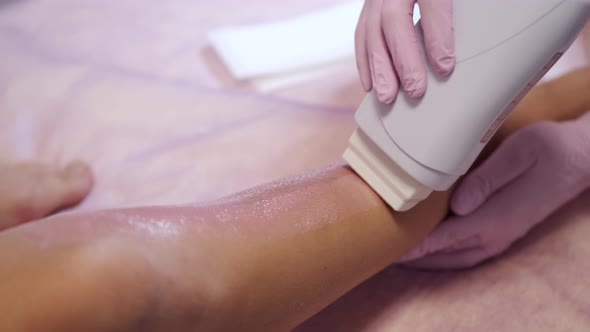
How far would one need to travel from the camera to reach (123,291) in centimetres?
49

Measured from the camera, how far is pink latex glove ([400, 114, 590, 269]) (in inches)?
33.2

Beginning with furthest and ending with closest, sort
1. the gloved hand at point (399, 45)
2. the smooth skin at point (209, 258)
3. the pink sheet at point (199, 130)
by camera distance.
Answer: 1. the pink sheet at point (199, 130)
2. the gloved hand at point (399, 45)
3. the smooth skin at point (209, 258)

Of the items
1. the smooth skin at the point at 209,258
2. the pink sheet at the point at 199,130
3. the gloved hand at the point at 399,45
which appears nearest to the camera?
the smooth skin at the point at 209,258

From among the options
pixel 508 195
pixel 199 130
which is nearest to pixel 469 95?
pixel 508 195

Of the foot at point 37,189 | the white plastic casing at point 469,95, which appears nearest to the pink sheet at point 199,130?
the foot at point 37,189

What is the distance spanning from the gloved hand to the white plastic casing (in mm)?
Answer: 12

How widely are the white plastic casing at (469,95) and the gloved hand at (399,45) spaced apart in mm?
12

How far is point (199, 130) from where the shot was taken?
109 centimetres

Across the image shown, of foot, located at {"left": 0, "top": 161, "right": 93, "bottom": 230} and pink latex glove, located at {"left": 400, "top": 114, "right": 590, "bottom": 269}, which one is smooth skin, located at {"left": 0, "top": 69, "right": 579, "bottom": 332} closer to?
pink latex glove, located at {"left": 400, "top": 114, "right": 590, "bottom": 269}

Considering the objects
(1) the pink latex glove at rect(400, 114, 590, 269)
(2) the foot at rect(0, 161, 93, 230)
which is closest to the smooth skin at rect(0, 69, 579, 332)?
(1) the pink latex glove at rect(400, 114, 590, 269)

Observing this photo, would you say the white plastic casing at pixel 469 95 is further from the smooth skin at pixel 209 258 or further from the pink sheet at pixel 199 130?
the pink sheet at pixel 199 130

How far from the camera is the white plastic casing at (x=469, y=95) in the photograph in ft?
1.83

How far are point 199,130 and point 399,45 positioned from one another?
0.52 meters

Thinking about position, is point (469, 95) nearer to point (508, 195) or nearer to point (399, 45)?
point (399, 45)
